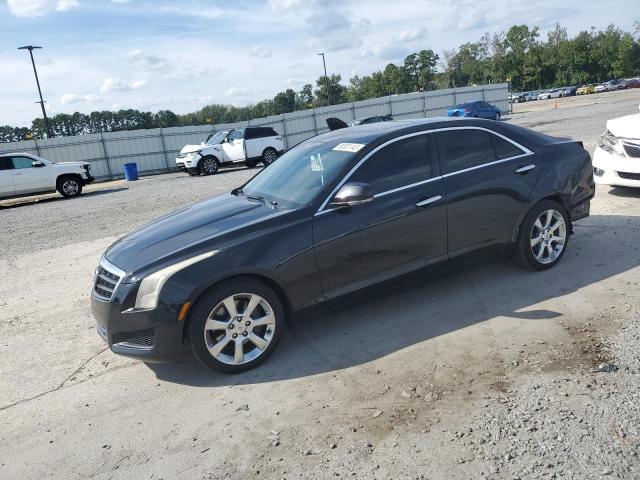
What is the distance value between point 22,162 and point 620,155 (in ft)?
57.7

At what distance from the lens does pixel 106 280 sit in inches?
160

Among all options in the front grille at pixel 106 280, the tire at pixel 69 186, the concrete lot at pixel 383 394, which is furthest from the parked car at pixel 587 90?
the front grille at pixel 106 280

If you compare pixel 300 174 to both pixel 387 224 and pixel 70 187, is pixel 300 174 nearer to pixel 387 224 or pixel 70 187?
pixel 387 224

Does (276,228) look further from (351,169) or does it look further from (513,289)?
(513,289)

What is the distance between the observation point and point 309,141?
5.42 m

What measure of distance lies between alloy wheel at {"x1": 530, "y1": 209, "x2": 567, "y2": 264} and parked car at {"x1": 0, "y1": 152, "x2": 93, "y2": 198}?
56.3 feet

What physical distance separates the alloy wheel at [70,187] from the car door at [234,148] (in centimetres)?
590

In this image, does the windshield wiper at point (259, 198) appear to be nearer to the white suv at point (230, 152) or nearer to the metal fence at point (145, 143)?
the white suv at point (230, 152)

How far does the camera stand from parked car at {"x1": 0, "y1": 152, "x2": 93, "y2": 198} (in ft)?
57.9

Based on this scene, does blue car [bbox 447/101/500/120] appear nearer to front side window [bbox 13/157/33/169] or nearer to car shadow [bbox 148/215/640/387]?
front side window [bbox 13/157/33/169]

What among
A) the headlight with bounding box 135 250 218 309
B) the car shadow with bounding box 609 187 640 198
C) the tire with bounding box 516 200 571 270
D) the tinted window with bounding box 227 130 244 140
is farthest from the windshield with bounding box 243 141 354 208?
the tinted window with bounding box 227 130 244 140

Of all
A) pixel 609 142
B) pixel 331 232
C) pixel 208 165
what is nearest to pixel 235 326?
pixel 331 232

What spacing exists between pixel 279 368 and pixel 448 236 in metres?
1.90

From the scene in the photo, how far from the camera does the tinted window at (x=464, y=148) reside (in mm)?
4875
